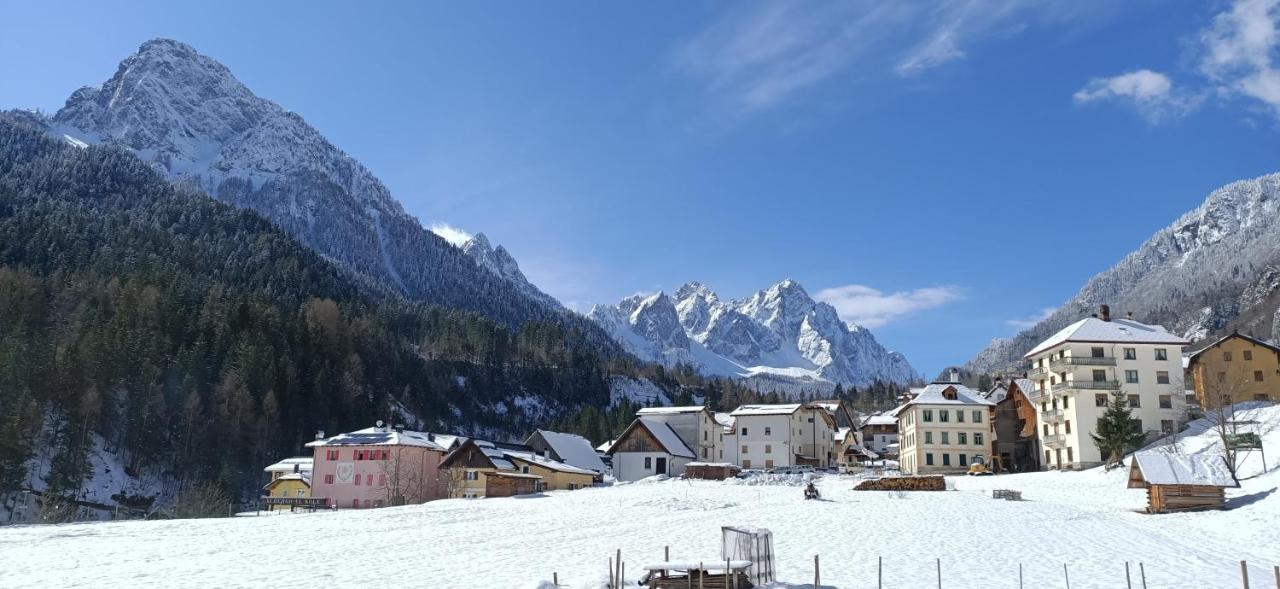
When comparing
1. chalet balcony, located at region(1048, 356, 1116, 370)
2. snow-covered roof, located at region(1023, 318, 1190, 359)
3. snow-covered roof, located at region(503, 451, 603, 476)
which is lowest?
snow-covered roof, located at region(503, 451, 603, 476)

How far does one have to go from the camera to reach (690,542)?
3794 centimetres

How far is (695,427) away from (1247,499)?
7144 cm

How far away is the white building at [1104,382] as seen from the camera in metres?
71.6

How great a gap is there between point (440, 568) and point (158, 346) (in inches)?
3672

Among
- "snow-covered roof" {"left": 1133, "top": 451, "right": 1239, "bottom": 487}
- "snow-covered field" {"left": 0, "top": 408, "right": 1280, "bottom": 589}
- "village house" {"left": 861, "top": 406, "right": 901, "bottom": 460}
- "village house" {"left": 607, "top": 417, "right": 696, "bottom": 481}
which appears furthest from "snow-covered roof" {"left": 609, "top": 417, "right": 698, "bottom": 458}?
"snow-covered roof" {"left": 1133, "top": 451, "right": 1239, "bottom": 487}

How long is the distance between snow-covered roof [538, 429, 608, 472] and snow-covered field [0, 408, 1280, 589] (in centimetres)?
3921

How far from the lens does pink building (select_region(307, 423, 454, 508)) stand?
266 feet

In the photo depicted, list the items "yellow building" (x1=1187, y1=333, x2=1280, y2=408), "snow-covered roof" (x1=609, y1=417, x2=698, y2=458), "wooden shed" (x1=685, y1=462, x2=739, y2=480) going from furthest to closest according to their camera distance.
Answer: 1. "snow-covered roof" (x1=609, y1=417, x2=698, y2=458)
2. "wooden shed" (x1=685, y1=462, x2=739, y2=480)
3. "yellow building" (x1=1187, y1=333, x2=1280, y2=408)

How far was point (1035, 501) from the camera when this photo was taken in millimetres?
53094

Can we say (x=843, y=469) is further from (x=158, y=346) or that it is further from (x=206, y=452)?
(x=158, y=346)

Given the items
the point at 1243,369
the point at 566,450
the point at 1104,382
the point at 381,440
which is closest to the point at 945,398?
the point at 1104,382

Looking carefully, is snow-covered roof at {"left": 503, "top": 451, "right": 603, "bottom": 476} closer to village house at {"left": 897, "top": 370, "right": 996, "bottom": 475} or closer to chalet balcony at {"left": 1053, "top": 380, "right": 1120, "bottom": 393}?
village house at {"left": 897, "top": 370, "right": 996, "bottom": 475}

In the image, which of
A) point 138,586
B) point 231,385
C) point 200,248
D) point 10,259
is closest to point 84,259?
point 10,259

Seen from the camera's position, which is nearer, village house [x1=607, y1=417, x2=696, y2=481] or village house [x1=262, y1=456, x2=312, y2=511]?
village house [x1=262, y1=456, x2=312, y2=511]
